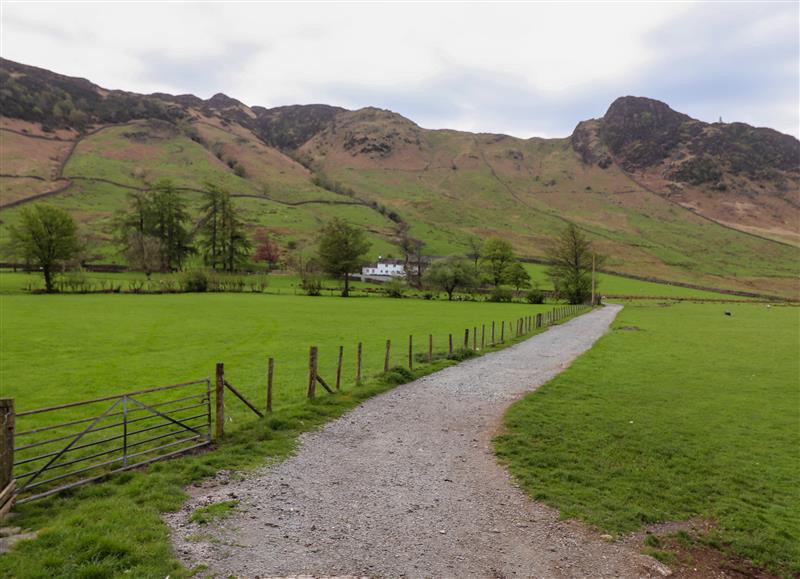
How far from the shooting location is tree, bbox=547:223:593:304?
99875 mm

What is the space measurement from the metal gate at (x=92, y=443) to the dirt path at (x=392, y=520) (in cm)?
288

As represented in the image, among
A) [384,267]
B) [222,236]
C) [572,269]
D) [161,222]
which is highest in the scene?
[161,222]

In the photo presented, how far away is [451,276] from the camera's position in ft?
354

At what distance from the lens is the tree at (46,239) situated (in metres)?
83.6

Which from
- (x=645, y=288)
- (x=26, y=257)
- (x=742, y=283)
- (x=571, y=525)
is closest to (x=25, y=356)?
(x=571, y=525)

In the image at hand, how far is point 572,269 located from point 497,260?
20.5 meters

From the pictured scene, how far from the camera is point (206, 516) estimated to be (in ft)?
31.3

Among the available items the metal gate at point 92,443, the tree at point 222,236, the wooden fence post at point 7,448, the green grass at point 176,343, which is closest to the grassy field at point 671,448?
the metal gate at point 92,443

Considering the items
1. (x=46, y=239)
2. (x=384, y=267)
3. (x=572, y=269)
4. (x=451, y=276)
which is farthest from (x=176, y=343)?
(x=384, y=267)

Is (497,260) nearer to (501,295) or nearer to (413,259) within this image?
(501,295)

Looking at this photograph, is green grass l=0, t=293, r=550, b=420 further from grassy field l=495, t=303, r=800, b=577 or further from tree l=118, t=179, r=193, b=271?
tree l=118, t=179, r=193, b=271

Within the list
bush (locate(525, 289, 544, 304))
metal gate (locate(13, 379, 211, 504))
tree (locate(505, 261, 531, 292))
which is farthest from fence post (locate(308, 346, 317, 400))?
tree (locate(505, 261, 531, 292))

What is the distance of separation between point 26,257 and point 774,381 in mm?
107793

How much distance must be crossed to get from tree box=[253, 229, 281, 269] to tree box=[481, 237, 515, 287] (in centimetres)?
6566
